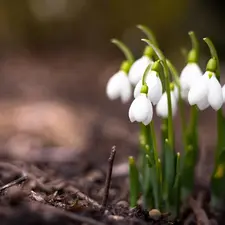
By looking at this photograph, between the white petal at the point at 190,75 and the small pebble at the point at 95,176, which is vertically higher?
the white petal at the point at 190,75

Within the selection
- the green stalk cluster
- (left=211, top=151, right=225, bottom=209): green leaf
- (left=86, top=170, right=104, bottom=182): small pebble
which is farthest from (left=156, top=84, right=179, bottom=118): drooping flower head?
(left=86, top=170, right=104, bottom=182): small pebble

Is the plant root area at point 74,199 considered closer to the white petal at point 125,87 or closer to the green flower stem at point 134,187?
the green flower stem at point 134,187

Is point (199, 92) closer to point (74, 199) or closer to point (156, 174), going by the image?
point (156, 174)

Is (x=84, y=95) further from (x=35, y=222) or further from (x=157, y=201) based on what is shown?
(x=35, y=222)

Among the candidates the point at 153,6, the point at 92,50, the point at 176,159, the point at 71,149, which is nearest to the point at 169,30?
the point at 153,6

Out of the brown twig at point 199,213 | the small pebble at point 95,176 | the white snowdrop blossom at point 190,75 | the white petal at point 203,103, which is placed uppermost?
the white snowdrop blossom at point 190,75

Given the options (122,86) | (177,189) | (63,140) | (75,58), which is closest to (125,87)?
(122,86)

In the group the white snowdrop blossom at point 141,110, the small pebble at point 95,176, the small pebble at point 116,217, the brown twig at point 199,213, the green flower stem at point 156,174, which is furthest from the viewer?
the small pebble at point 95,176

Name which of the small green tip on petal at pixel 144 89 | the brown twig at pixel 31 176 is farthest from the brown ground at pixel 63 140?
the small green tip on petal at pixel 144 89
